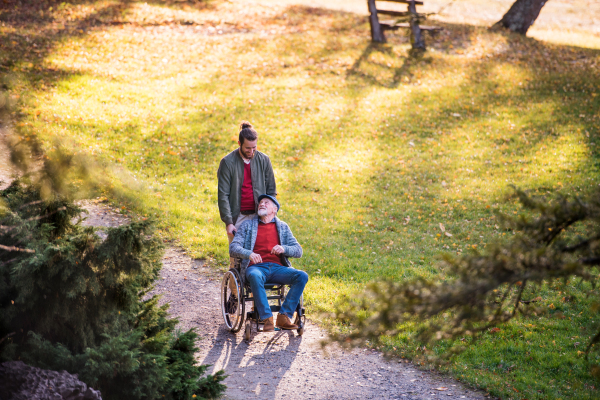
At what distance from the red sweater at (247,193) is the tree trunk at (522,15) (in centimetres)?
1664

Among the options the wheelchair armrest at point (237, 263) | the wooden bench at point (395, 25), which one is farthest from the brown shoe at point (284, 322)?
the wooden bench at point (395, 25)

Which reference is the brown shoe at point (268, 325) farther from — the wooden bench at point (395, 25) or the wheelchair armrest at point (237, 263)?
the wooden bench at point (395, 25)

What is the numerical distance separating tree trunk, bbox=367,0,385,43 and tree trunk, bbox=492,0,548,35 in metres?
4.94

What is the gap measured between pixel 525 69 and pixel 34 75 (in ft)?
49.4

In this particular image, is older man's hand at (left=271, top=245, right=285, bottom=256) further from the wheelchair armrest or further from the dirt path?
the dirt path

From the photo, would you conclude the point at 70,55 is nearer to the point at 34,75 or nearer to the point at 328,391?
the point at 34,75

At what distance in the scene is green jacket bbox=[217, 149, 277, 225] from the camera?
6016 mm

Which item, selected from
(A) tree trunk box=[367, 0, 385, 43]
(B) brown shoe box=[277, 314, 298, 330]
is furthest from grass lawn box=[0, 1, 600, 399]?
(B) brown shoe box=[277, 314, 298, 330]

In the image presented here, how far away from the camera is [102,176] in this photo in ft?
7.82

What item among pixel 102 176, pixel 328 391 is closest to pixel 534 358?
pixel 328 391

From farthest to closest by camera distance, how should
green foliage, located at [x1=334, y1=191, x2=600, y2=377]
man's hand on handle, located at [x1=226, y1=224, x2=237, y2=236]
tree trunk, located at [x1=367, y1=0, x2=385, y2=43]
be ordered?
tree trunk, located at [x1=367, y1=0, x2=385, y2=43]
man's hand on handle, located at [x1=226, y1=224, x2=237, y2=236]
green foliage, located at [x1=334, y1=191, x2=600, y2=377]

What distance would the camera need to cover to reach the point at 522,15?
18.9 metres

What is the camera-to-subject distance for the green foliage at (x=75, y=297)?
10.4ft

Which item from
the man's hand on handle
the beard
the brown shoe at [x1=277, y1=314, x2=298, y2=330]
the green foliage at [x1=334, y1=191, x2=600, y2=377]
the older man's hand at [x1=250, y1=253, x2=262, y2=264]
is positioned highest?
the green foliage at [x1=334, y1=191, x2=600, y2=377]
